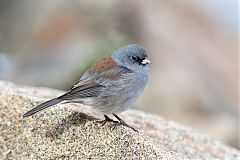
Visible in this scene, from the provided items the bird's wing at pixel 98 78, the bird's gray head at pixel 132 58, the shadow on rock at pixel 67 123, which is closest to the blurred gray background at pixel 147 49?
the bird's gray head at pixel 132 58

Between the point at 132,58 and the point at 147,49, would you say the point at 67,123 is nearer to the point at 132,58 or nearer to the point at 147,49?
the point at 132,58

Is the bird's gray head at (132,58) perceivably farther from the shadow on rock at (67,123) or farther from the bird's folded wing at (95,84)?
the shadow on rock at (67,123)

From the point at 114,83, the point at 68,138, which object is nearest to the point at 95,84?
the point at 114,83

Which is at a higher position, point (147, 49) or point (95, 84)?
point (147, 49)

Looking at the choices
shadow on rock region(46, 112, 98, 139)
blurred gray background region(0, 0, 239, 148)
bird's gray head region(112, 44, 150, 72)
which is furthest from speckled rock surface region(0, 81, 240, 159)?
blurred gray background region(0, 0, 239, 148)

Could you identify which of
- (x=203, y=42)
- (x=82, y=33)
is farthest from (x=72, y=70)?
(x=203, y=42)

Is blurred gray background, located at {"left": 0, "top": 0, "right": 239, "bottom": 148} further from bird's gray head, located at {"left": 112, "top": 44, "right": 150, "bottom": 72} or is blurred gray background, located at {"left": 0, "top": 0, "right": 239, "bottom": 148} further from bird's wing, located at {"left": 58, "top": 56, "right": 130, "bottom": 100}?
bird's wing, located at {"left": 58, "top": 56, "right": 130, "bottom": 100}

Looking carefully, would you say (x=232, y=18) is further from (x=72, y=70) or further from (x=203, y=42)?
(x=72, y=70)
